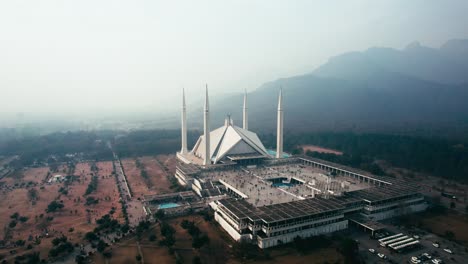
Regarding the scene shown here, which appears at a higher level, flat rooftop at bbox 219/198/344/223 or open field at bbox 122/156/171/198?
flat rooftop at bbox 219/198/344/223

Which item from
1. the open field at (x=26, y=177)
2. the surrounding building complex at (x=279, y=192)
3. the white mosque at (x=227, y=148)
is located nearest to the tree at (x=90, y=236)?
the surrounding building complex at (x=279, y=192)

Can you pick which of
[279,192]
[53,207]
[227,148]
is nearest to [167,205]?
[53,207]

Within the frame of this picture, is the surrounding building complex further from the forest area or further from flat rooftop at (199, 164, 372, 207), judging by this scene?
the forest area

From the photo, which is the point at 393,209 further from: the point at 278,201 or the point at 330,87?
the point at 330,87

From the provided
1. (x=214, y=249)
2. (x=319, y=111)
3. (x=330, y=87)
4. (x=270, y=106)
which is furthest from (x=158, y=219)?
(x=330, y=87)

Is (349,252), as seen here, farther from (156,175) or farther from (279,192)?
(156,175)

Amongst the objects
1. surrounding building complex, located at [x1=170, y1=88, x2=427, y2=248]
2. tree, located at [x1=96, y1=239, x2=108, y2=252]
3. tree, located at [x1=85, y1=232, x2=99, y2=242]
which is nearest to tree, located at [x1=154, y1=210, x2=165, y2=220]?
surrounding building complex, located at [x1=170, y1=88, x2=427, y2=248]
